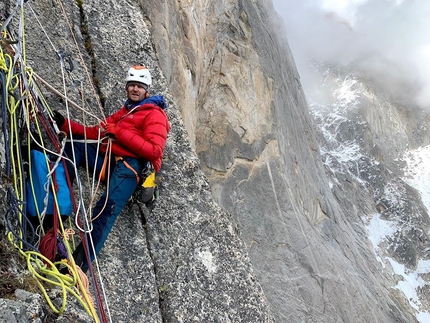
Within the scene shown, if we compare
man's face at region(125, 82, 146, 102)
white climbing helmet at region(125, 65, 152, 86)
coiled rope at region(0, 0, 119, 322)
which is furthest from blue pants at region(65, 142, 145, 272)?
white climbing helmet at region(125, 65, 152, 86)

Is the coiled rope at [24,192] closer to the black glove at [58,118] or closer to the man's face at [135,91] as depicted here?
the black glove at [58,118]

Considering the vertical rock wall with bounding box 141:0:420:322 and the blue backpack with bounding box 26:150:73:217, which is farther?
the vertical rock wall with bounding box 141:0:420:322

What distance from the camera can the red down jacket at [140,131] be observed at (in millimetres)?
4398

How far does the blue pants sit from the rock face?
268 millimetres

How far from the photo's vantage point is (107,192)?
432 cm

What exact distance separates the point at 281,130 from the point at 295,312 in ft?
27.0

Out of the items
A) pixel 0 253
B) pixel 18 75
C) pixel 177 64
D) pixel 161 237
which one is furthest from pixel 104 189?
pixel 177 64

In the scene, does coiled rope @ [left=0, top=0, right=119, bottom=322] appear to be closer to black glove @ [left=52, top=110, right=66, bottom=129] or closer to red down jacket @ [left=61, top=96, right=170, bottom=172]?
black glove @ [left=52, top=110, right=66, bottom=129]

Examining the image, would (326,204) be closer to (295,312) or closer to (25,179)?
(295,312)

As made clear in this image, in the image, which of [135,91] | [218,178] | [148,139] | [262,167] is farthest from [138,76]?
[262,167]

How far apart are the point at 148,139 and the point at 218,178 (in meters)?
12.0

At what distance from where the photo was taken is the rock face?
4.55 meters

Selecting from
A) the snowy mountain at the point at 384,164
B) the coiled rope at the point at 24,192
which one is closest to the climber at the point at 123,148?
the coiled rope at the point at 24,192

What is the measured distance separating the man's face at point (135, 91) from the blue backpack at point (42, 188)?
132 cm
